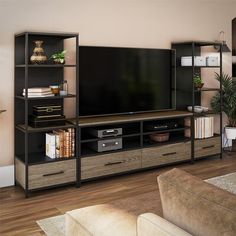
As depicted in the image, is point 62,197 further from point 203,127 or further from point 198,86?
point 198,86

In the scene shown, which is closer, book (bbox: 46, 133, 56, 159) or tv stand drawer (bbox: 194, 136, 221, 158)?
book (bbox: 46, 133, 56, 159)

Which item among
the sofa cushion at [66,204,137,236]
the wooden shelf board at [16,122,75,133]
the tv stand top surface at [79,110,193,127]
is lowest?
the sofa cushion at [66,204,137,236]

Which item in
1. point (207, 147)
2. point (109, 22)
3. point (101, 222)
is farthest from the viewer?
point (207, 147)

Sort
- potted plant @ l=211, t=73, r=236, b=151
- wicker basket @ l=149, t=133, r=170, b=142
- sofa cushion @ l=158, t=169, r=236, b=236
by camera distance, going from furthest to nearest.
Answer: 1. potted plant @ l=211, t=73, r=236, b=151
2. wicker basket @ l=149, t=133, r=170, b=142
3. sofa cushion @ l=158, t=169, r=236, b=236

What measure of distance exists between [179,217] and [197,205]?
5.2 inches

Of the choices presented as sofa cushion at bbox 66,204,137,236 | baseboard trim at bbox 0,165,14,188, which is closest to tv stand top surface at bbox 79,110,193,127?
baseboard trim at bbox 0,165,14,188

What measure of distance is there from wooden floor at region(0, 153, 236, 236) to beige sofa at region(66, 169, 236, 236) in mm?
1363

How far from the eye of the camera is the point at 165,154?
455cm

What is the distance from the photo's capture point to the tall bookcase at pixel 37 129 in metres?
3.60

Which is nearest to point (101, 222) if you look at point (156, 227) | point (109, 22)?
point (156, 227)

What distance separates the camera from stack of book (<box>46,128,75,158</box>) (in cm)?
377

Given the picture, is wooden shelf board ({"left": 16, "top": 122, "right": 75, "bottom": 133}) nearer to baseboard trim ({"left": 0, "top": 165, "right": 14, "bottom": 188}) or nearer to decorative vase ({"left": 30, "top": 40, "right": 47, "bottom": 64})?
baseboard trim ({"left": 0, "top": 165, "right": 14, "bottom": 188})

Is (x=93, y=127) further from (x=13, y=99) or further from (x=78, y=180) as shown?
(x=13, y=99)

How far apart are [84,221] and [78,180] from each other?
7.40 ft
